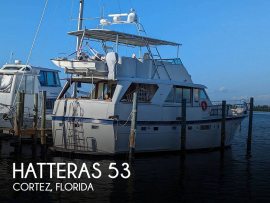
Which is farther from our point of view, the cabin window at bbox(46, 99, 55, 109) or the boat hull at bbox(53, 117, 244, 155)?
the cabin window at bbox(46, 99, 55, 109)

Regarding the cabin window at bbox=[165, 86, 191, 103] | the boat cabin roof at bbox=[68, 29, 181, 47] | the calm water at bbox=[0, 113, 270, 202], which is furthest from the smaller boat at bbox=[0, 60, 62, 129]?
the cabin window at bbox=[165, 86, 191, 103]

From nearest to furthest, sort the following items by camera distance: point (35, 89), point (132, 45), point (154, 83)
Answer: point (154, 83)
point (132, 45)
point (35, 89)

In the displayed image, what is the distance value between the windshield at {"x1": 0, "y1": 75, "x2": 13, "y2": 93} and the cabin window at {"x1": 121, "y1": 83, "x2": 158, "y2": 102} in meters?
9.71

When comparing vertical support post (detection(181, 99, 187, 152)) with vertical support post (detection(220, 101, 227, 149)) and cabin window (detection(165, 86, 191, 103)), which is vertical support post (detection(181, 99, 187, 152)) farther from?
vertical support post (detection(220, 101, 227, 149))

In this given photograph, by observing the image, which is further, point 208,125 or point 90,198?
point 208,125

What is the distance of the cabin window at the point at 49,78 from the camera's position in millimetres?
28203

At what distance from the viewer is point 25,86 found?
2731 centimetres

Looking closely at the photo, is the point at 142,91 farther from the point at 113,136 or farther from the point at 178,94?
the point at 113,136

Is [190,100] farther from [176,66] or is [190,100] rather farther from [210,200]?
[210,200]

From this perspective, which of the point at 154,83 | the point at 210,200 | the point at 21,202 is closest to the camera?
the point at 21,202

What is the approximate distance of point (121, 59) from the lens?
68.9 ft

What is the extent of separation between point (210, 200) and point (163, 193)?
1647 mm

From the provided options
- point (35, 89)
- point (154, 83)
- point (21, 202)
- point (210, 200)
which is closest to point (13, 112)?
point (35, 89)

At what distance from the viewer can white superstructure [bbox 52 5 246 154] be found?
2014cm
